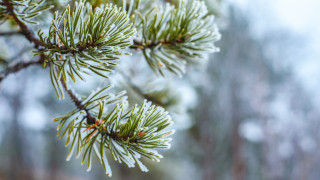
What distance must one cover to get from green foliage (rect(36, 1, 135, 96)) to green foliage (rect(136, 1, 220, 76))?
0.15 meters

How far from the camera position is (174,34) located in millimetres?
615

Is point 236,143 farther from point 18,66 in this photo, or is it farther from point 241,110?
point 18,66

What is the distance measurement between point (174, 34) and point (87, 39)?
236 millimetres

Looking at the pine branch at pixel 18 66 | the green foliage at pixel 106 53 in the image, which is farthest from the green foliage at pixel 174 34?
the pine branch at pixel 18 66

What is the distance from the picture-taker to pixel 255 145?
773cm

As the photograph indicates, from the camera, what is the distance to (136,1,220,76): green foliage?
1.97 ft

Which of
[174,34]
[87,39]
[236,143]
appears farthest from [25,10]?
[236,143]

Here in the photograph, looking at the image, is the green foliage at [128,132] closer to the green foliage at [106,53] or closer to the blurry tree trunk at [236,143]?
the green foliage at [106,53]

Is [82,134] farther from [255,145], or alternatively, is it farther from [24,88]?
[255,145]

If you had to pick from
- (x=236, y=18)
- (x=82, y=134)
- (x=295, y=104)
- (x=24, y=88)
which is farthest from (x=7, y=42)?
(x=295, y=104)

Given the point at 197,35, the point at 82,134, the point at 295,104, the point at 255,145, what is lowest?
the point at 82,134

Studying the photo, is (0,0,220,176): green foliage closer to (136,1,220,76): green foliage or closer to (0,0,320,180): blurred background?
(136,1,220,76): green foliage

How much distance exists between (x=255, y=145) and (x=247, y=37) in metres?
3.28

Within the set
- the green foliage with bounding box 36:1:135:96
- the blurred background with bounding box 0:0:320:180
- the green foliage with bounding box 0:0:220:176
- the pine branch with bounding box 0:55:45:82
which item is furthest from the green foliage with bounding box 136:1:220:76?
the blurred background with bounding box 0:0:320:180
